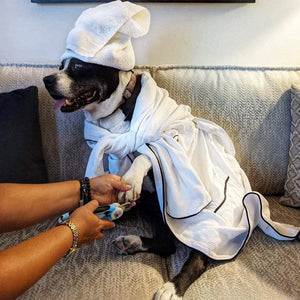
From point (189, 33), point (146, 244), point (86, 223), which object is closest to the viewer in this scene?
point (86, 223)

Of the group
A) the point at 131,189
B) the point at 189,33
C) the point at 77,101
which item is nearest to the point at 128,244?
the point at 131,189

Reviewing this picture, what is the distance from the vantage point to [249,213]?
1089 mm

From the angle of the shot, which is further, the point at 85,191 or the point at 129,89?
the point at 129,89

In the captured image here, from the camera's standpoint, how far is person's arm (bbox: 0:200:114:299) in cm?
63

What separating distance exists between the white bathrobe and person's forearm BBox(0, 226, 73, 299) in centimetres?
45

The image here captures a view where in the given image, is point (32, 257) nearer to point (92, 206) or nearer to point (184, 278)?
point (92, 206)

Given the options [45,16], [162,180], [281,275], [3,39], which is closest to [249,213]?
[281,275]

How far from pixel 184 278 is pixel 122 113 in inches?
25.7

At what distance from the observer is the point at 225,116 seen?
1.40m

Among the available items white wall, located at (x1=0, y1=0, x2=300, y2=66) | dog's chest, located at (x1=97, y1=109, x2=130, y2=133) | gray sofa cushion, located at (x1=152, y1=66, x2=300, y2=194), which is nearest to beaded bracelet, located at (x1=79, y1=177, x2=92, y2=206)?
dog's chest, located at (x1=97, y1=109, x2=130, y2=133)

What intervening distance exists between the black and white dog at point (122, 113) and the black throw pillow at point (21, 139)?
0.17 metres

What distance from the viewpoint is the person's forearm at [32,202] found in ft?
3.04

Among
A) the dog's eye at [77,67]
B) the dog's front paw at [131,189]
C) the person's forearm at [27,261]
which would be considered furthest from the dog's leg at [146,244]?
the dog's eye at [77,67]

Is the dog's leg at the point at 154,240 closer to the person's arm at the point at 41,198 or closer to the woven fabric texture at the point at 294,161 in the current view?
the person's arm at the point at 41,198
